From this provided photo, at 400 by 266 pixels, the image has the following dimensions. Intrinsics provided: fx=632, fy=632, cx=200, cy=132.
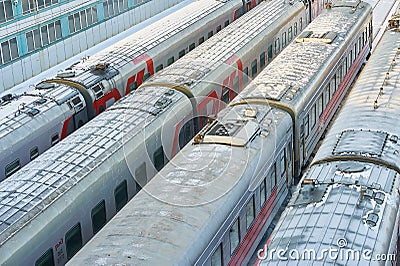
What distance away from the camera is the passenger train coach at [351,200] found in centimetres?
1122

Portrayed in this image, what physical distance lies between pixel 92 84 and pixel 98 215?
687 centimetres

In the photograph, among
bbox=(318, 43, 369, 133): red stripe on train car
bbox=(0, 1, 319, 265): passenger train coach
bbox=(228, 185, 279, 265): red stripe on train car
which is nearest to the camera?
bbox=(0, 1, 319, 265): passenger train coach

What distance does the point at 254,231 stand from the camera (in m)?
15.7

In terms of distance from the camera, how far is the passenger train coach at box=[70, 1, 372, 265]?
1190cm

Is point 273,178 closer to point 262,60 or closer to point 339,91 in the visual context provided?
point 339,91

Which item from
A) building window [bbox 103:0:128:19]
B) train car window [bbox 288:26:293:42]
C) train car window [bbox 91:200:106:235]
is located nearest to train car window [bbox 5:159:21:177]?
train car window [bbox 91:200:106:235]

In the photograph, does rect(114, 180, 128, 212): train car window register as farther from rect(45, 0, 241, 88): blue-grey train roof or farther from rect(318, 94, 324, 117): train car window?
rect(318, 94, 324, 117): train car window

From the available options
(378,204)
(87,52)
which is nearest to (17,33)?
(87,52)

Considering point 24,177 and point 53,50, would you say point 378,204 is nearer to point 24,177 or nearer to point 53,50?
point 24,177

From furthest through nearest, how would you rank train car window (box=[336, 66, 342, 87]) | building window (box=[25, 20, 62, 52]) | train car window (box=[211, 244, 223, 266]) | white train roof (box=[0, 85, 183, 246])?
building window (box=[25, 20, 62, 52]) → train car window (box=[336, 66, 342, 87]) → white train roof (box=[0, 85, 183, 246]) → train car window (box=[211, 244, 223, 266])

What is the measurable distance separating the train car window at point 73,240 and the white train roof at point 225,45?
22.5ft

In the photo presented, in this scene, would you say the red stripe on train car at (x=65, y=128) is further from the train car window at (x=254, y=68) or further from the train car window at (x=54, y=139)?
the train car window at (x=254, y=68)

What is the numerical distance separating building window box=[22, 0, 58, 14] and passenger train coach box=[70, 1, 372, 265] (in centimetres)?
1677

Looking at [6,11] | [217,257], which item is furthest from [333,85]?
[6,11]
